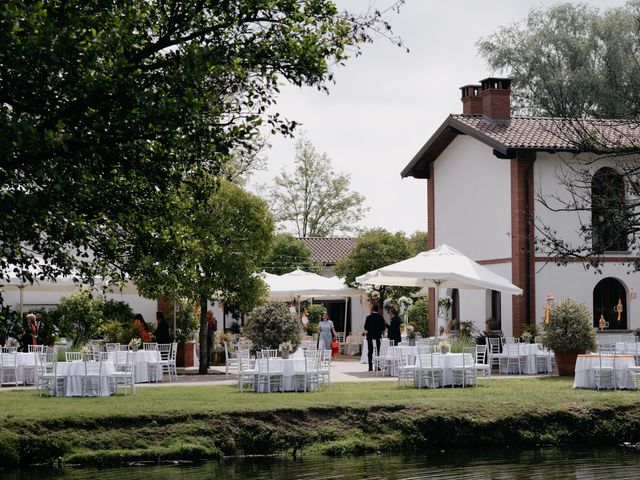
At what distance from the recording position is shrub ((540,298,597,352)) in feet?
67.8

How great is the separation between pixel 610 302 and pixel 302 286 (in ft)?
33.6

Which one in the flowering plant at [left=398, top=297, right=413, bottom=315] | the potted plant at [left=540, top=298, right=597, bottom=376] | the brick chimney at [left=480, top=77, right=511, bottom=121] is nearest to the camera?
the potted plant at [left=540, top=298, right=597, bottom=376]

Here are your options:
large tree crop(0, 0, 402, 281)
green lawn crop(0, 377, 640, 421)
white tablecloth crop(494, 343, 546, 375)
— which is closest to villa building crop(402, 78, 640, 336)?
white tablecloth crop(494, 343, 546, 375)

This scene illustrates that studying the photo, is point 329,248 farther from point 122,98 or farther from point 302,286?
point 122,98

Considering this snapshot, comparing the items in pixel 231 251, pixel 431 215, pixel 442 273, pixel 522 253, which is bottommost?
pixel 442 273

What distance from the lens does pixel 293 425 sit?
558 inches

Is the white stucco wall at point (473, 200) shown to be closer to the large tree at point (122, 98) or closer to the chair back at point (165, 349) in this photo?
the chair back at point (165, 349)

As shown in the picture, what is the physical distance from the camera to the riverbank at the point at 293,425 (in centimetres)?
1327

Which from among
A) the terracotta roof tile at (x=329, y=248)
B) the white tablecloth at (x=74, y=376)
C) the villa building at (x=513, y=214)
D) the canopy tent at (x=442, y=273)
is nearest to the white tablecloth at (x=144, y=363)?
the white tablecloth at (x=74, y=376)

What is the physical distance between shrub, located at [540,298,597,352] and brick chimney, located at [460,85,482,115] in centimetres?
1002

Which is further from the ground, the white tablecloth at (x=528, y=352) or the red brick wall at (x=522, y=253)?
the red brick wall at (x=522, y=253)

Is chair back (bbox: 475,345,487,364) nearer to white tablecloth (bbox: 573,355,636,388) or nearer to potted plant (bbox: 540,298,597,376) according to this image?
potted plant (bbox: 540,298,597,376)

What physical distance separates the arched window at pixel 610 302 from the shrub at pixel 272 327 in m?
10.1

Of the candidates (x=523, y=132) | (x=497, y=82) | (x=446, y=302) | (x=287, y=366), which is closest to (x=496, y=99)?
(x=497, y=82)
